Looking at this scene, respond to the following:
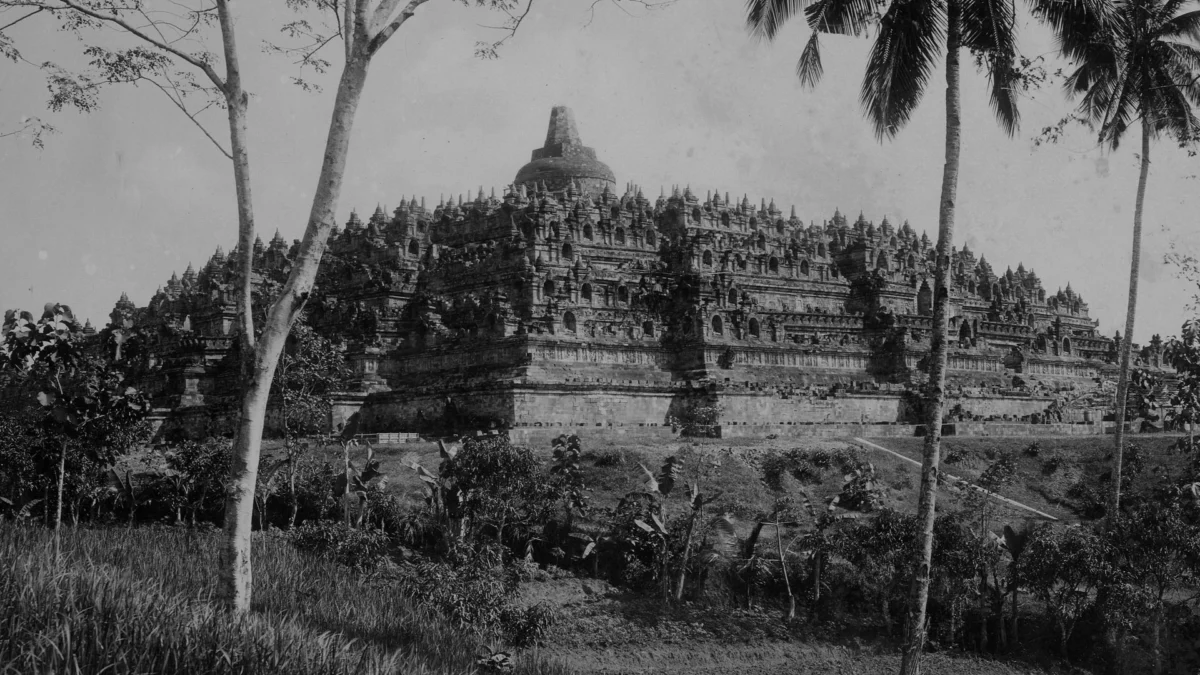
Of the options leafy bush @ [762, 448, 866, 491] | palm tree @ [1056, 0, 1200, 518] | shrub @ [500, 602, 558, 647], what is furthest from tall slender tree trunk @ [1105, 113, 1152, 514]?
shrub @ [500, 602, 558, 647]

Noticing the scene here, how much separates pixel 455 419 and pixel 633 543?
16.8 meters

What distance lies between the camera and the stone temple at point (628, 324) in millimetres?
53312

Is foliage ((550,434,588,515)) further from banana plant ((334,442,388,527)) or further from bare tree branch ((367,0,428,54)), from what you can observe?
bare tree branch ((367,0,428,54))

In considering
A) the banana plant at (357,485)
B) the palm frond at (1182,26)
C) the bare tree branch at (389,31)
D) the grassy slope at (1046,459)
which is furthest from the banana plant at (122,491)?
the palm frond at (1182,26)

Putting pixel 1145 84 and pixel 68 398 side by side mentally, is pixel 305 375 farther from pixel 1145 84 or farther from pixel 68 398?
pixel 1145 84

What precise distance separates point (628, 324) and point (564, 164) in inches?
1295

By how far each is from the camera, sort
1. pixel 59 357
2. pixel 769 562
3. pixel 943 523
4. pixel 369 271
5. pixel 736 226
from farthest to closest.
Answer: pixel 736 226 → pixel 369 271 → pixel 769 562 → pixel 943 523 → pixel 59 357

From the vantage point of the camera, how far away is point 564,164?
289 ft

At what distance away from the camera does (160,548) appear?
24.9 metres

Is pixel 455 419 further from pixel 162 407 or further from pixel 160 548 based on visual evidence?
pixel 160 548

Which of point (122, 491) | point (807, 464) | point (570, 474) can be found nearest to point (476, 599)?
point (570, 474)

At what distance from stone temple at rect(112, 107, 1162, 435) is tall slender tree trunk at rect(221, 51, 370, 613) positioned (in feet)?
98.8

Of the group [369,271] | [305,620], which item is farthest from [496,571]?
[369,271]

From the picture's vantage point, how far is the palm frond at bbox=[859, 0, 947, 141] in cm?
2488
